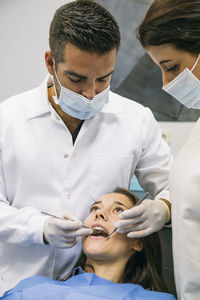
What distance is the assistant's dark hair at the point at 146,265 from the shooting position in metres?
1.62

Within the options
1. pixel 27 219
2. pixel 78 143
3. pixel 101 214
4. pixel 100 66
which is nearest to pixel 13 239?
pixel 27 219

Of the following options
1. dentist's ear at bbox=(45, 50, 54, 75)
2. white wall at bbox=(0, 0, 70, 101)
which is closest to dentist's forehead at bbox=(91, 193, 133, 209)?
dentist's ear at bbox=(45, 50, 54, 75)

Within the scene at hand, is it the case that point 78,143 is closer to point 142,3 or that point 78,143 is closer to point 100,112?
point 100,112

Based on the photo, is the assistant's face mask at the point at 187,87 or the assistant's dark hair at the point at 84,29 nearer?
the assistant's face mask at the point at 187,87

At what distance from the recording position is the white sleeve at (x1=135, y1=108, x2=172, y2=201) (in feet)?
5.60

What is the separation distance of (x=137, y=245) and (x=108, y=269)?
0.60ft

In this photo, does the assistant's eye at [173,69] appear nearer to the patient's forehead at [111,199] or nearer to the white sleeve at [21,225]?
the patient's forehead at [111,199]

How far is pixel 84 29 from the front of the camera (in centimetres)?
140

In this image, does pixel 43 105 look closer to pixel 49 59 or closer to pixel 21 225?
pixel 49 59

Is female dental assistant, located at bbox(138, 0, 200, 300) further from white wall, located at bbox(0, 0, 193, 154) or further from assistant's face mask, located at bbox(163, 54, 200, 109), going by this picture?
white wall, located at bbox(0, 0, 193, 154)

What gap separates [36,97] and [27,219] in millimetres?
583

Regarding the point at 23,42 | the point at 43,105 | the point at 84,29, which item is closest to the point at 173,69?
the point at 84,29

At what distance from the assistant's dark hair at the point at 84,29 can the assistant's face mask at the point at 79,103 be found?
14 centimetres

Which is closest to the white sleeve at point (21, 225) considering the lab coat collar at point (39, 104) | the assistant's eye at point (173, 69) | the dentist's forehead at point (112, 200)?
the dentist's forehead at point (112, 200)
